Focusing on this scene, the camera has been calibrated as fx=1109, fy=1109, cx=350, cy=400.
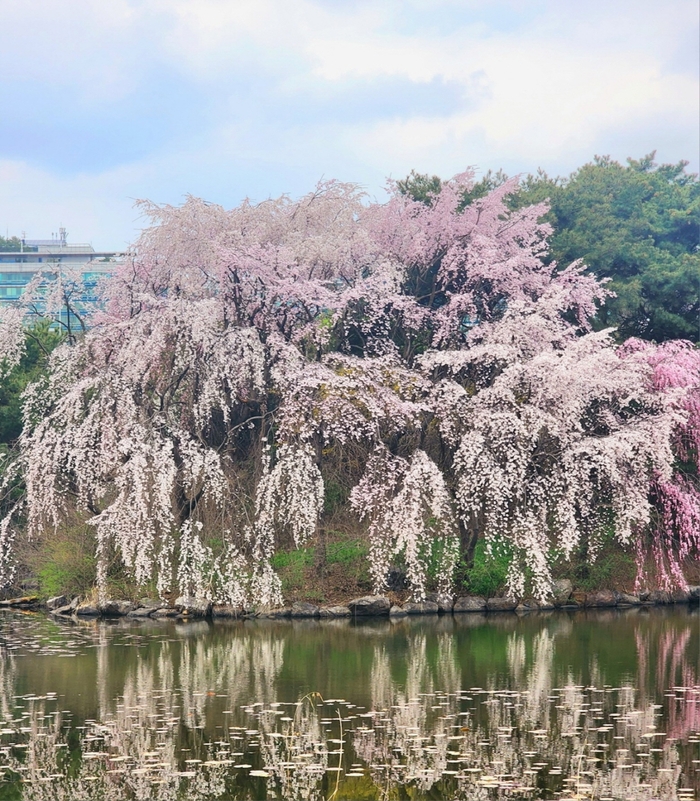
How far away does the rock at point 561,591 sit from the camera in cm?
2372

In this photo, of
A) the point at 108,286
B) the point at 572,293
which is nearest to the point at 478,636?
the point at 572,293

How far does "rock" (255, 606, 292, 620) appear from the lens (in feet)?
74.3

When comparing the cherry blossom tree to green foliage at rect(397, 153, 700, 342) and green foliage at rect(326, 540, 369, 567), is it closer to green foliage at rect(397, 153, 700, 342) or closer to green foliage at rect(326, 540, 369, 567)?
green foliage at rect(326, 540, 369, 567)

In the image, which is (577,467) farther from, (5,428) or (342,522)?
(5,428)

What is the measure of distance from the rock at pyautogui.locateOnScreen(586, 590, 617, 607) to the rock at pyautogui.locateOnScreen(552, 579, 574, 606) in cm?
46

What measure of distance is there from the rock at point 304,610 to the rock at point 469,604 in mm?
2936

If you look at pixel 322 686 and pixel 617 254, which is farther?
pixel 617 254

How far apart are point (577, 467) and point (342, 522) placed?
561 cm

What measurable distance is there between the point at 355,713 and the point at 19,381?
62.1 ft

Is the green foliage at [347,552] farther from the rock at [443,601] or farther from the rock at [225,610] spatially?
the rock at [225,610]

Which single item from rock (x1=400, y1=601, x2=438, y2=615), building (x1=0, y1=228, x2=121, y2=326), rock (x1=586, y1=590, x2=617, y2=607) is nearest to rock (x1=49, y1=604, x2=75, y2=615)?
rock (x1=400, y1=601, x2=438, y2=615)

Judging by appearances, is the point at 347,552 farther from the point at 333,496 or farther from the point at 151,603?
the point at 151,603

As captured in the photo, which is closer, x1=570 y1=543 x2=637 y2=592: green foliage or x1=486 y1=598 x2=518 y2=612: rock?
x1=486 y1=598 x2=518 y2=612: rock

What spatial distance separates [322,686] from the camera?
14.7 m
